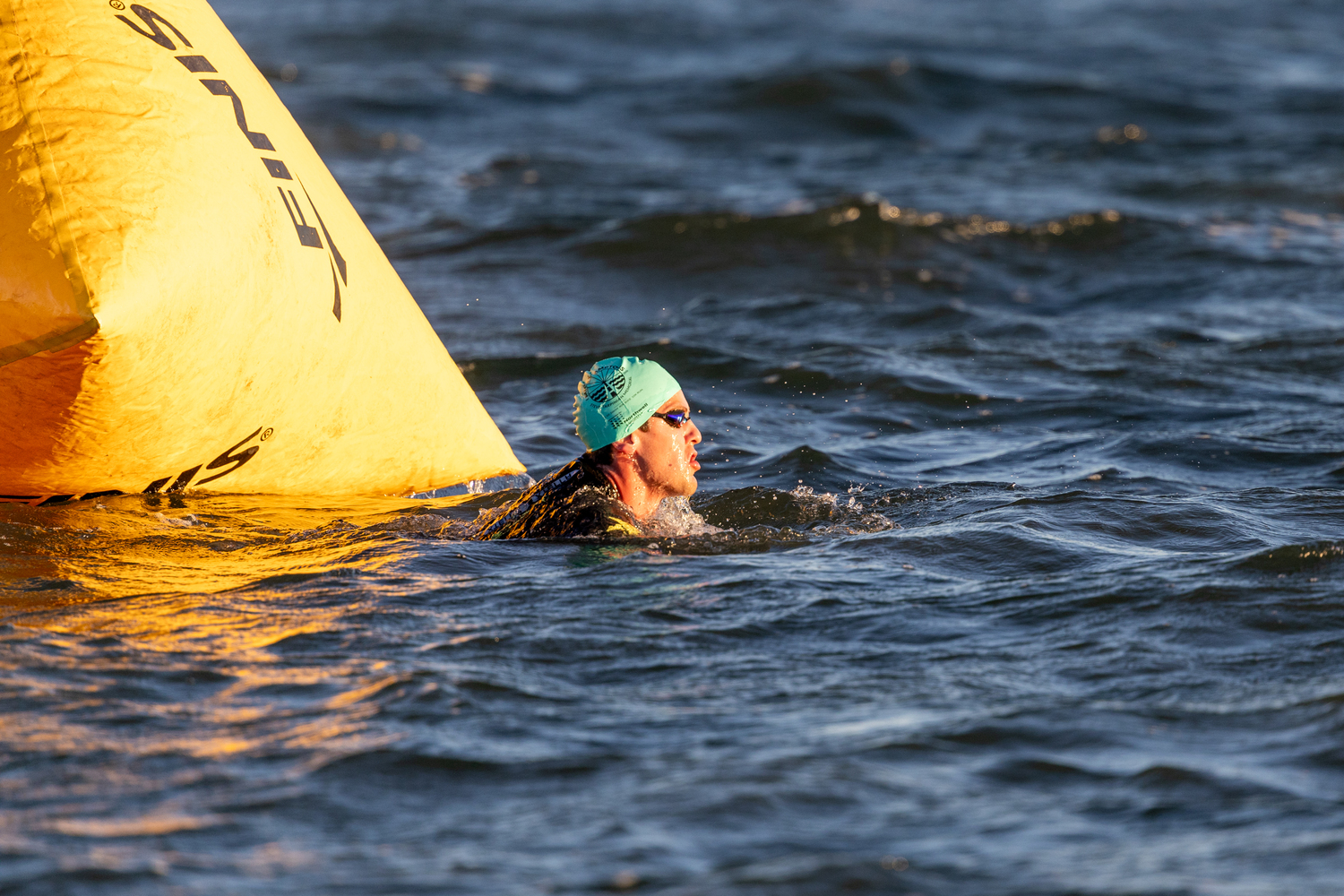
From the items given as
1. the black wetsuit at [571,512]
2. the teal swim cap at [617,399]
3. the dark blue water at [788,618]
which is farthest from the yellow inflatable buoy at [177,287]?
the teal swim cap at [617,399]

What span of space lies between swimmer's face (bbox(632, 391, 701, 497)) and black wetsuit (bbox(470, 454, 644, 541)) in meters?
0.17

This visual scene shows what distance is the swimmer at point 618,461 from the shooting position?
584cm

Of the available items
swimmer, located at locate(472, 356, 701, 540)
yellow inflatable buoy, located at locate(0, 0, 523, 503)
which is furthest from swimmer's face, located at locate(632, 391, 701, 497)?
yellow inflatable buoy, located at locate(0, 0, 523, 503)

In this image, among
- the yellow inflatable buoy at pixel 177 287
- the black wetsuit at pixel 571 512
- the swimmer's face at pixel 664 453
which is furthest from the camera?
the swimmer's face at pixel 664 453

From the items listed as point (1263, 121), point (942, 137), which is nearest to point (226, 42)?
point (942, 137)

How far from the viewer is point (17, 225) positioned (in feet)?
15.5

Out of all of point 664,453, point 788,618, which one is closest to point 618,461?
point 664,453

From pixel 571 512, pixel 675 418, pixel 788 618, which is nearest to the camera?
pixel 788 618

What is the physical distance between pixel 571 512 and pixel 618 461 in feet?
0.93

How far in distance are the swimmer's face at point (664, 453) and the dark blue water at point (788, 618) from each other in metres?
0.25

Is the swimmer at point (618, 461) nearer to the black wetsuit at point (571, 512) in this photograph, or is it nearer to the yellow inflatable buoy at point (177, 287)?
the black wetsuit at point (571, 512)

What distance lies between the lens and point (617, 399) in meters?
5.88

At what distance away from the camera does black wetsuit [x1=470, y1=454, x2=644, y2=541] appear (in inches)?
228

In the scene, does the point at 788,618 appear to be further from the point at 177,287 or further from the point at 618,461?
the point at 177,287
